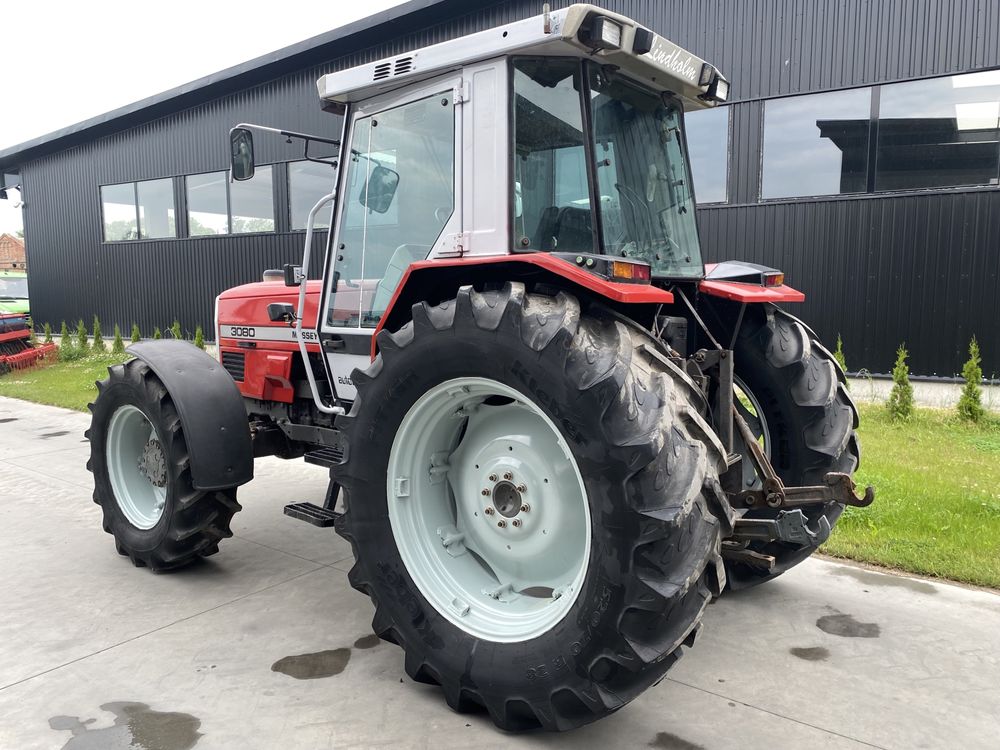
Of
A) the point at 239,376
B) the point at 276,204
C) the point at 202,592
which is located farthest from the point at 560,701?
the point at 276,204

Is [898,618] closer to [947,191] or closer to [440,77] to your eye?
[440,77]

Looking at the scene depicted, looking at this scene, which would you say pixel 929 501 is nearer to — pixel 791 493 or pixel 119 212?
pixel 791 493

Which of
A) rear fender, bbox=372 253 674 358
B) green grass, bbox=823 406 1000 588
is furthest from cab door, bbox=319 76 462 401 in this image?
green grass, bbox=823 406 1000 588

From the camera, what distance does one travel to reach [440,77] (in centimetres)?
316

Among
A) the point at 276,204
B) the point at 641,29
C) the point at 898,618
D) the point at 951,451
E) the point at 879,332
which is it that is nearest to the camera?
the point at 641,29

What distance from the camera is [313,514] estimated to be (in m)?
3.57

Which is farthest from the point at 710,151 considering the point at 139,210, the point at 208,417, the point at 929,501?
the point at 139,210

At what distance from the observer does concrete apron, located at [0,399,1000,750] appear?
262 cm

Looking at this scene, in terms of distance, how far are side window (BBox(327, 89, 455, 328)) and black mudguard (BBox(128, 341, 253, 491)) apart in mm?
742

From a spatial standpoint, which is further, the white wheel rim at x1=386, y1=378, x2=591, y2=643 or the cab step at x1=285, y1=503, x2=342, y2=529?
the cab step at x1=285, y1=503, x2=342, y2=529

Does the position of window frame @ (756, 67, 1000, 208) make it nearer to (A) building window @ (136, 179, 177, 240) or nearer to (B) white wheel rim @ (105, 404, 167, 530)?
(B) white wheel rim @ (105, 404, 167, 530)

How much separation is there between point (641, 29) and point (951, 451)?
560 cm

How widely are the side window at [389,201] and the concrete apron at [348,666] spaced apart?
1580 millimetres

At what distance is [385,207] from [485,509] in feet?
5.19
